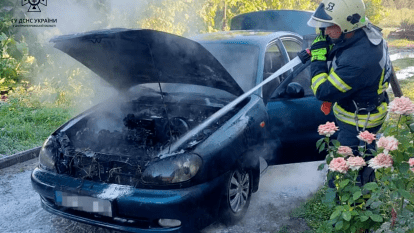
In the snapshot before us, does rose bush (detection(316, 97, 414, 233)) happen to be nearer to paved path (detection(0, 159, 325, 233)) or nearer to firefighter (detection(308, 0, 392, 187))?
firefighter (detection(308, 0, 392, 187))

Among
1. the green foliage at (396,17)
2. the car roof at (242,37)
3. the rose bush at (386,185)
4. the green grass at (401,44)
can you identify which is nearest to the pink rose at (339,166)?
the rose bush at (386,185)

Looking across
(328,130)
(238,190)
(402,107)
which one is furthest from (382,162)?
(238,190)

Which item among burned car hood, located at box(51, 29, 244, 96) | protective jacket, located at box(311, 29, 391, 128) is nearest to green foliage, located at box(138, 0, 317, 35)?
burned car hood, located at box(51, 29, 244, 96)

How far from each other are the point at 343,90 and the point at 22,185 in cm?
364

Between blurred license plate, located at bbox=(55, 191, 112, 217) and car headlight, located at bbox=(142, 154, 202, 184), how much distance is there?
→ 345 millimetres

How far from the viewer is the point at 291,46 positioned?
507cm

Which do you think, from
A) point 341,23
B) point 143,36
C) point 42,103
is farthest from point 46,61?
point 341,23

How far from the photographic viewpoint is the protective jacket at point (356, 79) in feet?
9.39

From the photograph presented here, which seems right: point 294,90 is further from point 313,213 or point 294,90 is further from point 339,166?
point 339,166

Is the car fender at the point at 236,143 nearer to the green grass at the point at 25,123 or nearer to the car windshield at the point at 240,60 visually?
the car windshield at the point at 240,60

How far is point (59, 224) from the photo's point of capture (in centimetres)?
367

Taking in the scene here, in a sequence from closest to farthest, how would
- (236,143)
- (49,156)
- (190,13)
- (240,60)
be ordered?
1. (236,143)
2. (49,156)
3. (240,60)
4. (190,13)

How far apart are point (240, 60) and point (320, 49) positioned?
4.18 feet

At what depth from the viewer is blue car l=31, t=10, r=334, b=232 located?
2.97 meters
